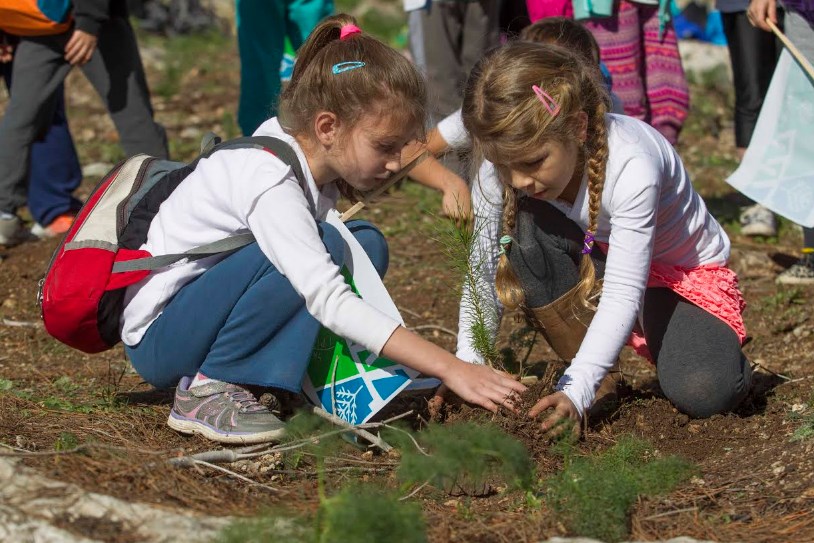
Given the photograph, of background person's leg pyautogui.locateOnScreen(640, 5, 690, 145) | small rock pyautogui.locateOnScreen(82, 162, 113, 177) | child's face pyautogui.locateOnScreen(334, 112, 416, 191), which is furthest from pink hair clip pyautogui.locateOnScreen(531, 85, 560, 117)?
small rock pyautogui.locateOnScreen(82, 162, 113, 177)

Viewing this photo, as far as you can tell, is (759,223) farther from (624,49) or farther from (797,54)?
(797,54)

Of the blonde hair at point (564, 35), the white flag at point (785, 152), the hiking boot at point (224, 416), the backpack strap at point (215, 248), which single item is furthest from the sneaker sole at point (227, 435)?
the white flag at point (785, 152)

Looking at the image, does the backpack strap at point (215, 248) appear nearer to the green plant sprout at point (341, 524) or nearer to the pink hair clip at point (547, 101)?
the pink hair clip at point (547, 101)

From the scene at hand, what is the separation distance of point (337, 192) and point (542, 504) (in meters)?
1.16

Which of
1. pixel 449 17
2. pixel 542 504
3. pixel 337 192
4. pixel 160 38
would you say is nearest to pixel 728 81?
pixel 449 17

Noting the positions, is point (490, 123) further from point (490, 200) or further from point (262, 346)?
point (262, 346)

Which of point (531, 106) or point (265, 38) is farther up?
point (531, 106)

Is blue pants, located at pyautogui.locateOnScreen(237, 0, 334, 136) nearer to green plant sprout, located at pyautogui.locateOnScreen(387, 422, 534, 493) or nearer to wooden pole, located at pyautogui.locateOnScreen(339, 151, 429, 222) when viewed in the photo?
wooden pole, located at pyautogui.locateOnScreen(339, 151, 429, 222)

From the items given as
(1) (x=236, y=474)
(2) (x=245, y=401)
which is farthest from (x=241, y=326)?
(1) (x=236, y=474)

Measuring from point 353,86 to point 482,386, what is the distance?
35.5 inches

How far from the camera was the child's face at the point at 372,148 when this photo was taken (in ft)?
9.26

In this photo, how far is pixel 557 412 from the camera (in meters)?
2.77

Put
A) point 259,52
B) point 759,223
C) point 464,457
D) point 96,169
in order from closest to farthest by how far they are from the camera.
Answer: point 464,457, point 759,223, point 259,52, point 96,169

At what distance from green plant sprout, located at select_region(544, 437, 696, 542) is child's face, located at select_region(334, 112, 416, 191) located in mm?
923
